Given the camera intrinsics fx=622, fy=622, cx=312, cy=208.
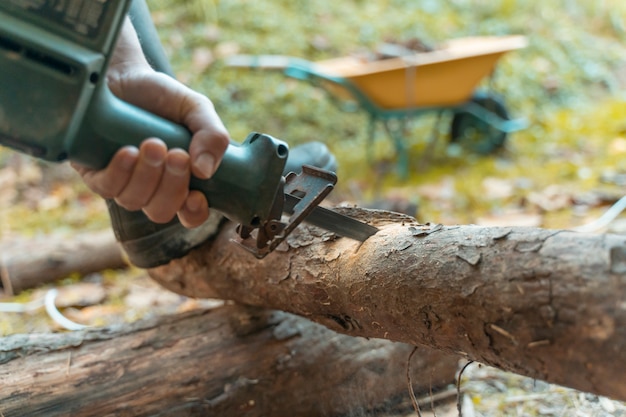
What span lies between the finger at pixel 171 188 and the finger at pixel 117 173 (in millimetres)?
56

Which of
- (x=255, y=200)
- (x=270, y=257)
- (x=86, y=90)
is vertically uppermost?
(x=86, y=90)

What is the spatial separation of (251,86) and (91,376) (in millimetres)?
3628

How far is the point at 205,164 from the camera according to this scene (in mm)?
1084

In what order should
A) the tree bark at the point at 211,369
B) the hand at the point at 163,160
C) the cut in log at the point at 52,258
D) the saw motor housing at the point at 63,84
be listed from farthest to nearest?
the cut in log at the point at 52,258
the tree bark at the point at 211,369
the hand at the point at 163,160
the saw motor housing at the point at 63,84

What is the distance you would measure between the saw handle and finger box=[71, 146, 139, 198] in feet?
0.05

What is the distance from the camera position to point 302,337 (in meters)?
1.68

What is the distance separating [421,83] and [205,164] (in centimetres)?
298

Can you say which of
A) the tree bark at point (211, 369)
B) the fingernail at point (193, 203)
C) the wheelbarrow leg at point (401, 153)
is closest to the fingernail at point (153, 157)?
the fingernail at point (193, 203)

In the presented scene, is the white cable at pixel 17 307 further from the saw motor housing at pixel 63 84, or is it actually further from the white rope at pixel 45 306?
the saw motor housing at pixel 63 84

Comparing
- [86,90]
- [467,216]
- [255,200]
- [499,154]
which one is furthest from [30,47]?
[499,154]

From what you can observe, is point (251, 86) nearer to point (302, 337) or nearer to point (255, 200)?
point (302, 337)

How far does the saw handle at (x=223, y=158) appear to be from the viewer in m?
1.01

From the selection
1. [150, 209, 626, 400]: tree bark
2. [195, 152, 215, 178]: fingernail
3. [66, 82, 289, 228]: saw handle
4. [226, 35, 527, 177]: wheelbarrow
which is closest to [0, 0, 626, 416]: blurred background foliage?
[226, 35, 527, 177]: wheelbarrow

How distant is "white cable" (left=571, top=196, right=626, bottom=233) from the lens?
273cm
